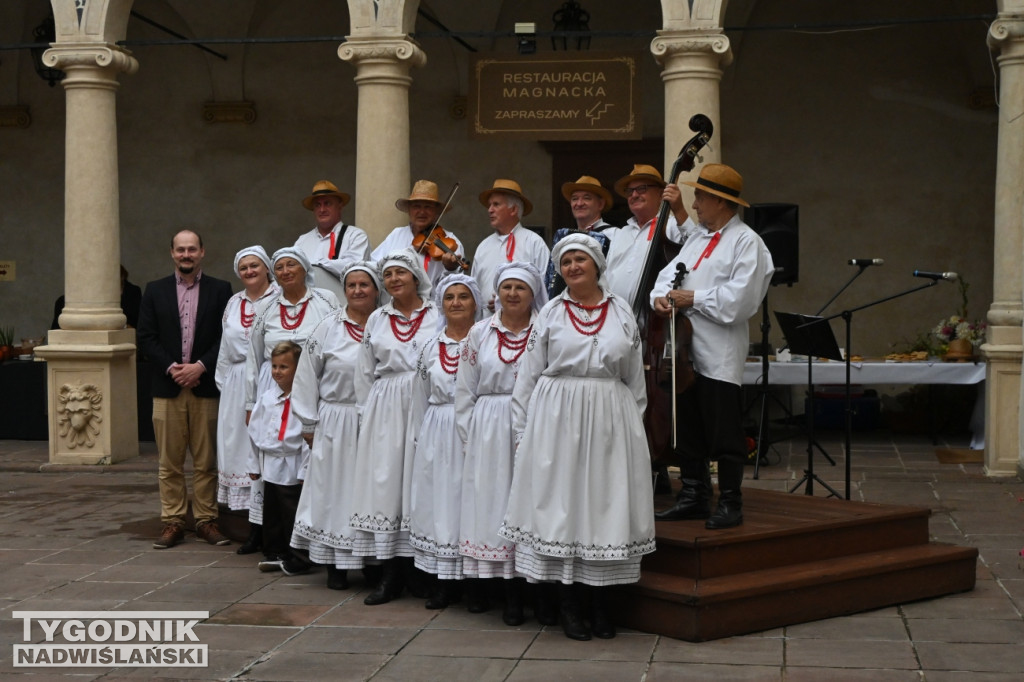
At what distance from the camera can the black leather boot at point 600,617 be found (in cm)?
581

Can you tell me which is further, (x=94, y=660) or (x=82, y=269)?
(x=82, y=269)

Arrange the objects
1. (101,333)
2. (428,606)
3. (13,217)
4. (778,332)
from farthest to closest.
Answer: (13,217)
(778,332)
(101,333)
(428,606)

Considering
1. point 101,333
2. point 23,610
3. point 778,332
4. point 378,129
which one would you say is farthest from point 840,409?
point 23,610

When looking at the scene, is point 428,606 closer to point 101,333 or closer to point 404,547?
point 404,547

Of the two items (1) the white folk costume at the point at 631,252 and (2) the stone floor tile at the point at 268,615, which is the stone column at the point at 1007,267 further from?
(2) the stone floor tile at the point at 268,615

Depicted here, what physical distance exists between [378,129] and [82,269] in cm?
306

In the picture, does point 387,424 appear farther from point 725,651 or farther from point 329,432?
point 725,651

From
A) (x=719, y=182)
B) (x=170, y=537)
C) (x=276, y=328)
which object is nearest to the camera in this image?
(x=719, y=182)

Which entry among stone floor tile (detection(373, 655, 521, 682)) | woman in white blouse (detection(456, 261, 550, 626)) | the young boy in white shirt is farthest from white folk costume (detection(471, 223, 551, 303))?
stone floor tile (detection(373, 655, 521, 682))

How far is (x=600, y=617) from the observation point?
585cm

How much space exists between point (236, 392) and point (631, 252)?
8.30ft

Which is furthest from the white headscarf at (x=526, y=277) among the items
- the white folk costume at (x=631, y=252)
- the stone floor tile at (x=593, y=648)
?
the stone floor tile at (x=593, y=648)

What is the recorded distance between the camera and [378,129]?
1066 cm

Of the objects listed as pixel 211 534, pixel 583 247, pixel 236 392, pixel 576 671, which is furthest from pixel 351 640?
pixel 211 534
